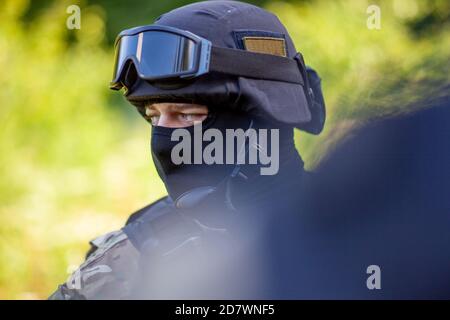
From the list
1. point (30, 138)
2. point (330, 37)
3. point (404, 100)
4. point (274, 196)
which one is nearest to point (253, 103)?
point (274, 196)

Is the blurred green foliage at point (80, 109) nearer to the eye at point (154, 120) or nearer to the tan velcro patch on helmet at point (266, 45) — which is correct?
the tan velcro patch on helmet at point (266, 45)

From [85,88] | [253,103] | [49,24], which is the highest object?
[49,24]

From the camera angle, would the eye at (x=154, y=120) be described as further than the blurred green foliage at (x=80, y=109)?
No

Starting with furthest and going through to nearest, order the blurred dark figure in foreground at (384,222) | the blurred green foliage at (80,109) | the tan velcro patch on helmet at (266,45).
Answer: the blurred green foliage at (80,109) < the tan velcro patch on helmet at (266,45) < the blurred dark figure in foreground at (384,222)

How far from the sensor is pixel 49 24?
412 centimetres

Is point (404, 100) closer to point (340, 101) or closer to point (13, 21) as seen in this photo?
point (340, 101)

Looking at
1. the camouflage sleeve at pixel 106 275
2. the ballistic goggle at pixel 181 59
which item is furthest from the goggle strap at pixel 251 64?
the camouflage sleeve at pixel 106 275

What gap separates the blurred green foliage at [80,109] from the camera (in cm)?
368

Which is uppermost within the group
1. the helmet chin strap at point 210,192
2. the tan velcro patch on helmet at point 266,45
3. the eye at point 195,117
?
the tan velcro patch on helmet at point 266,45

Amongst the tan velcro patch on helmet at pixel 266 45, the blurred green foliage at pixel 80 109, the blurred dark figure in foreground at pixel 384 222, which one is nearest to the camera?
the blurred dark figure in foreground at pixel 384 222

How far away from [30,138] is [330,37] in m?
1.76

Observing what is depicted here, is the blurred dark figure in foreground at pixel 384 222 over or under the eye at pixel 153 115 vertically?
under

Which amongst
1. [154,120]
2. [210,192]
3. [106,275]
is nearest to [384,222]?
[210,192]

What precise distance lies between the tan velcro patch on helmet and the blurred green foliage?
1.52 meters
